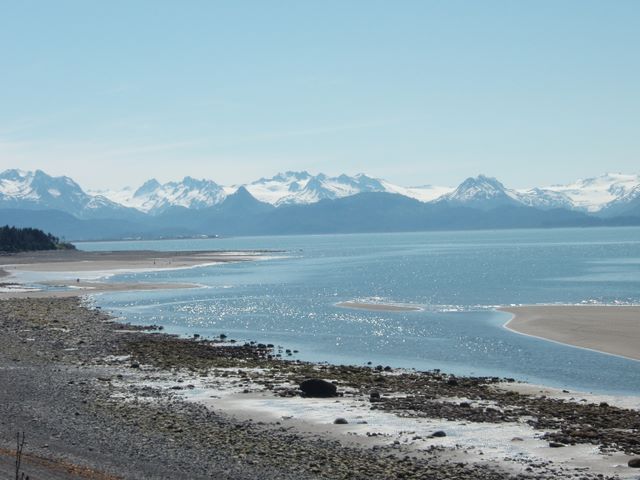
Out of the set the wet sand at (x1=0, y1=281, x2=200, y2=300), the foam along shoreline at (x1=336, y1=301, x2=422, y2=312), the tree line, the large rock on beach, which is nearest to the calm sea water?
the foam along shoreline at (x1=336, y1=301, x2=422, y2=312)

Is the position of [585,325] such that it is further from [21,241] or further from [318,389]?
[21,241]

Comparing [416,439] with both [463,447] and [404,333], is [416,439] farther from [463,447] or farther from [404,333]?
[404,333]

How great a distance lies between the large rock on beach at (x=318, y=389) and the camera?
2770 cm

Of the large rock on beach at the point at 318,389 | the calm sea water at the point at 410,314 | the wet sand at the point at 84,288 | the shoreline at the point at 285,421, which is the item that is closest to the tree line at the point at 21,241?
the calm sea water at the point at 410,314

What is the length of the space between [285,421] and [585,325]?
31.3m

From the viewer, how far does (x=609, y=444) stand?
2061 centimetres

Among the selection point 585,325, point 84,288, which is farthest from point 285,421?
point 84,288

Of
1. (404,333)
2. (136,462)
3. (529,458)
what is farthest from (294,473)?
(404,333)

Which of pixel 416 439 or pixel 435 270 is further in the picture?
pixel 435 270

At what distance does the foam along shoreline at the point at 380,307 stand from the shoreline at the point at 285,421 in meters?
26.3

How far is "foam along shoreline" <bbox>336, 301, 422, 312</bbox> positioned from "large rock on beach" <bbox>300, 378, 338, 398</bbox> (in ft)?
114

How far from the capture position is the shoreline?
18969 mm

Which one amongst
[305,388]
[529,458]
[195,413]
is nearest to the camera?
[529,458]

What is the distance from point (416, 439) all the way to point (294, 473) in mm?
4521
